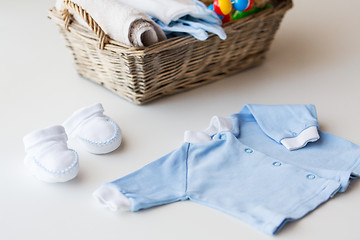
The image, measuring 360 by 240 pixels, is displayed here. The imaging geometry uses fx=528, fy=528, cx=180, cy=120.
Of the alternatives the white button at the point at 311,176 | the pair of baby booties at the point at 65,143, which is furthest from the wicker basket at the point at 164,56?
the white button at the point at 311,176

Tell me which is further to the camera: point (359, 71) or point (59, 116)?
point (359, 71)

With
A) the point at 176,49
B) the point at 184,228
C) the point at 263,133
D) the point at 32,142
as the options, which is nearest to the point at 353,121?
the point at 263,133

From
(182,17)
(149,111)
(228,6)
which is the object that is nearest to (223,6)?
(228,6)

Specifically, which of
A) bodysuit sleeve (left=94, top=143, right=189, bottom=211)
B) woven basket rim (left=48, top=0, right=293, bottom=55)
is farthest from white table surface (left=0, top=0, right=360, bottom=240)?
woven basket rim (left=48, top=0, right=293, bottom=55)

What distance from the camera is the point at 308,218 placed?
3.95ft

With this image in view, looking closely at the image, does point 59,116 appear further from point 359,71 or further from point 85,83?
point 359,71

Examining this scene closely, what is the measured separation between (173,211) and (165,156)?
174 mm

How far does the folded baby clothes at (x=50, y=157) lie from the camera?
4.22 feet

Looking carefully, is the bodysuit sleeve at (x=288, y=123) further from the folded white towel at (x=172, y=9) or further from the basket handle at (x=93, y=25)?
the basket handle at (x=93, y=25)

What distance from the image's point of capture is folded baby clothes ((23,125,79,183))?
50.6 inches

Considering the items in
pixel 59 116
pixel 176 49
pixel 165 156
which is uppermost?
pixel 176 49

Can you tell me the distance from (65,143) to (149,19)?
1.42 ft

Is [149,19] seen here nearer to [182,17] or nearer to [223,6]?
[182,17]

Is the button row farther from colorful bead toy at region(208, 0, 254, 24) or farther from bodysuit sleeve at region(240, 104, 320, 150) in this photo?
colorful bead toy at region(208, 0, 254, 24)
